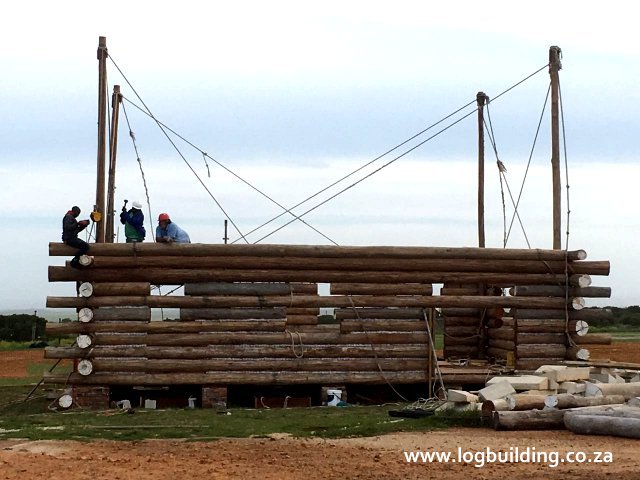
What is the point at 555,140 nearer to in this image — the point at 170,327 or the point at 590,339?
the point at 590,339

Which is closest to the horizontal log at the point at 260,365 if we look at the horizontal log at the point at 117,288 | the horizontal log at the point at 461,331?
the horizontal log at the point at 117,288

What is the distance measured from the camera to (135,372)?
1880 cm

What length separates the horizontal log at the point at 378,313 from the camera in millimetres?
19641

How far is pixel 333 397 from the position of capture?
62.7 feet

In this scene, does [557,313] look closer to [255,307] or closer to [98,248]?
[255,307]

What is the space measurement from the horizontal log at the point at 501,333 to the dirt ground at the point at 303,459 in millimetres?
7701

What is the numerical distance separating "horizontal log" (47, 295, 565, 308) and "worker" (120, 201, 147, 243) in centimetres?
132

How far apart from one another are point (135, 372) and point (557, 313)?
8220 mm

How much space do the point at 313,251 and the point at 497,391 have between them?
484cm

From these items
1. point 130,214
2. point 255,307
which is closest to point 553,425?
point 255,307

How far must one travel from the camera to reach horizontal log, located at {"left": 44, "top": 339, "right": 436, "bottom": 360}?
61.4ft

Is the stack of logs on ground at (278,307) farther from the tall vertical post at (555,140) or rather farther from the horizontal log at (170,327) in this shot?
the tall vertical post at (555,140)

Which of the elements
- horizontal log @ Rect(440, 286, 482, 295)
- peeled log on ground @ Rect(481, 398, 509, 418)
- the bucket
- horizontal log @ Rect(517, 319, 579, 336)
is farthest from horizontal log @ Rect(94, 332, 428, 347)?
peeled log on ground @ Rect(481, 398, 509, 418)

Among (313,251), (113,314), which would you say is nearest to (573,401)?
(313,251)
